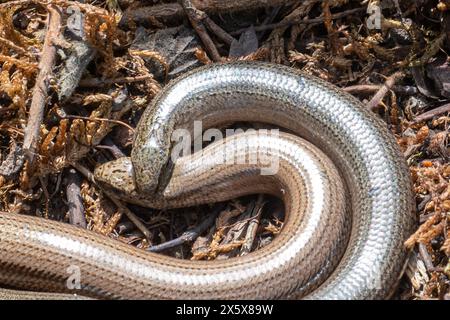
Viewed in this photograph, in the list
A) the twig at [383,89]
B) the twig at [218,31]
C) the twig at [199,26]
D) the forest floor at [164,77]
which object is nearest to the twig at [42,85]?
the forest floor at [164,77]

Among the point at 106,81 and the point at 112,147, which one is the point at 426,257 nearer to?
the point at 112,147

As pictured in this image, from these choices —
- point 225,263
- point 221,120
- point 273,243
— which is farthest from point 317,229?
point 221,120

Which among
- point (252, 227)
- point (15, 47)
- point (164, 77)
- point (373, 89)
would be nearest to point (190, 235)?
point (252, 227)

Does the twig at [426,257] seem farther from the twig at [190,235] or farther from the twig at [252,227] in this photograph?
the twig at [190,235]

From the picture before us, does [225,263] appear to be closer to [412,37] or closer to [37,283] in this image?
[37,283]

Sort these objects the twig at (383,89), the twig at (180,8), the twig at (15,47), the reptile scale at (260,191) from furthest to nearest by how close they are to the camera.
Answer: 1. the twig at (180,8)
2. the twig at (15,47)
3. the twig at (383,89)
4. the reptile scale at (260,191)
